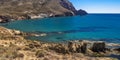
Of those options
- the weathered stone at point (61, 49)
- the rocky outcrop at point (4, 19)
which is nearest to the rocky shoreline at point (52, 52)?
the weathered stone at point (61, 49)

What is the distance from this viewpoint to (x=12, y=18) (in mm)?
195500

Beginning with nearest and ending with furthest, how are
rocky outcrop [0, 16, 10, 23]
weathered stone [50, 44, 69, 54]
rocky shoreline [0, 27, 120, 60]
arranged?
rocky shoreline [0, 27, 120, 60]
weathered stone [50, 44, 69, 54]
rocky outcrop [0, 16, 10, 23]

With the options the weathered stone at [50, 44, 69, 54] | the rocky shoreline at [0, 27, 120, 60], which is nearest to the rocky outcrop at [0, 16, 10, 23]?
the rocky shoreline at [0, 27, 120, 60]

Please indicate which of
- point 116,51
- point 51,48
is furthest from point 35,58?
point 116,51

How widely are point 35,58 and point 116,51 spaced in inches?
948

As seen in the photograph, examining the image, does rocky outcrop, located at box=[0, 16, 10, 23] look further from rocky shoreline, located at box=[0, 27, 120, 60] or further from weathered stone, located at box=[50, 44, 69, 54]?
weathered stone, located at box=[50, 44, 69, 54]

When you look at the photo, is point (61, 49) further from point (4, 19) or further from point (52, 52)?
point (4, 19)

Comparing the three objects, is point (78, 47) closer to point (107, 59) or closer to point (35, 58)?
point (107, 59)

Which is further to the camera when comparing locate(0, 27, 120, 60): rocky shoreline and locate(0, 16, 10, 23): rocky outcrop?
locate(0, 16, 10, 23): rocky outcrop

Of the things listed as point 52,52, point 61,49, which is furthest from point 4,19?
point 52,52

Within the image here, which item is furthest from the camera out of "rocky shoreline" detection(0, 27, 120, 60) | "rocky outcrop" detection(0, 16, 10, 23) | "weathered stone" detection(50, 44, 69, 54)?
"rocky outcrop" detection(0, 16, 10, 23)

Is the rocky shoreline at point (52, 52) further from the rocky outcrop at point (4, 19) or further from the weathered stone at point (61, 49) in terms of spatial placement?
the rocky outcrop at point (4, 19)

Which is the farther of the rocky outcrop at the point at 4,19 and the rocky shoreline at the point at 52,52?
the rocky outcrop at the point at 4,19

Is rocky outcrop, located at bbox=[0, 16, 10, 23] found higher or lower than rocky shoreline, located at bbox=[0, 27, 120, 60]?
lower
